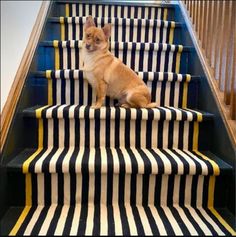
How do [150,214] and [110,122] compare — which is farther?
[110,122]

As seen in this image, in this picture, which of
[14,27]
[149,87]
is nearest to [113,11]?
[149,87]

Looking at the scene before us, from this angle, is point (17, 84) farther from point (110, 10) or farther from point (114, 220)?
point (110, 10)

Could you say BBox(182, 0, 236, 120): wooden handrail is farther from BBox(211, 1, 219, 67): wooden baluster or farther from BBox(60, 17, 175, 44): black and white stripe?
BBox(60, 17, 175, 44): black and white stripe

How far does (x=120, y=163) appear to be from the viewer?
1159mm

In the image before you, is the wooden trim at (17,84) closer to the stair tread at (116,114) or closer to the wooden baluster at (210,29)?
the stair tread at (116,114)

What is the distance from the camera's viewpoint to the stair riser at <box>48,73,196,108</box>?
163cm

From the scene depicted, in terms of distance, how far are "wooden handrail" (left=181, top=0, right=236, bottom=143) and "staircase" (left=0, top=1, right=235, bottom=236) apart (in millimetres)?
130

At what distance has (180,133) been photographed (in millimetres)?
1436

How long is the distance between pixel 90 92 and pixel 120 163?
64 centimetres

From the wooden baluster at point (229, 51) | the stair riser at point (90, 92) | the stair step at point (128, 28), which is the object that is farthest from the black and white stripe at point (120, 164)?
the stair step at point (128, 28)

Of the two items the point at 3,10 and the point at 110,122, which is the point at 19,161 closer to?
the point at 110,122

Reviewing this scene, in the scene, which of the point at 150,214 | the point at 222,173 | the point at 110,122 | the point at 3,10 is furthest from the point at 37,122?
the point at 3,10

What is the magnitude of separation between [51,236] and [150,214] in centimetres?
41

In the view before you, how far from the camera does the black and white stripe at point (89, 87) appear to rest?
1613mm
